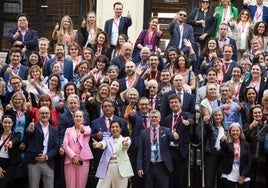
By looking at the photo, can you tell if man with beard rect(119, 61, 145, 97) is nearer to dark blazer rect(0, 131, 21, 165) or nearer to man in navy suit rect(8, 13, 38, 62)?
dark blazer rect(0, 131, 21, 165)

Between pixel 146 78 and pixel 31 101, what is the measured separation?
2328 mm

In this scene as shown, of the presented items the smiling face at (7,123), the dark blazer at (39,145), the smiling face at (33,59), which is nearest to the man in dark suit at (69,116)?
the dark blazer at (39,145)

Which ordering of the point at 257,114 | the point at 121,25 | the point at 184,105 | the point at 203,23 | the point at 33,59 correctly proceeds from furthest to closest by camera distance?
1. the point at 203,23
2. the point at 121,25
3. the point at 33,59
4. the point at 184,105
5. the point at 257,114

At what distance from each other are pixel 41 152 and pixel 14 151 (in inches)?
19.3

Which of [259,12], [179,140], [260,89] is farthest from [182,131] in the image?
[259,12]

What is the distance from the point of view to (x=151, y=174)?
Result: 1461cm

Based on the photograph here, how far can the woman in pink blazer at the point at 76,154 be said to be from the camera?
14672 millimetres

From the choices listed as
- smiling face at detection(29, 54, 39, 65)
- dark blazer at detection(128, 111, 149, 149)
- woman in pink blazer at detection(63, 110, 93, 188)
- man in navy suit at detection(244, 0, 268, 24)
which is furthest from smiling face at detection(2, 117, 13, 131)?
man in navy suit at detection(244, 0, 268, 24)

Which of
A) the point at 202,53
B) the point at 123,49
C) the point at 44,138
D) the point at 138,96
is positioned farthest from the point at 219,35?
the point at 44,138

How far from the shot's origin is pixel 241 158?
→ 14547 millimetres

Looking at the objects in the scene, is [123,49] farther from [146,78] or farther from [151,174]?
[151,174]

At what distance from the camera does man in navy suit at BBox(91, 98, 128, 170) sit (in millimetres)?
14758

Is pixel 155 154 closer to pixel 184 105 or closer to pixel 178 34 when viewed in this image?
pixel 184 105

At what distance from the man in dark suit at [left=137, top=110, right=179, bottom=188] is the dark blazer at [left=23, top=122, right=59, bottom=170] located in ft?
5.06
